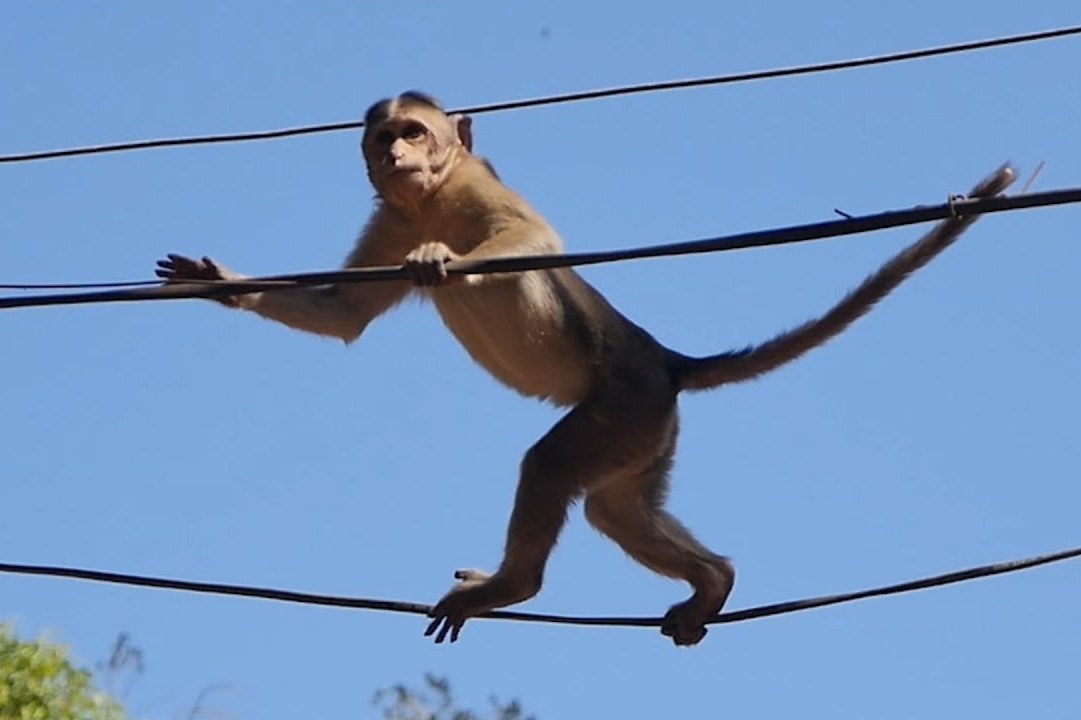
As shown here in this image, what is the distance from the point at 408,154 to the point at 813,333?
1.98 meters

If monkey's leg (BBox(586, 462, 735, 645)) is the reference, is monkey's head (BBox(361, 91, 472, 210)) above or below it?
above

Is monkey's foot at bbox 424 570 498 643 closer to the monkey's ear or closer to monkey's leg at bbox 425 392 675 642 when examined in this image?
monkey's leg at bbox 425 392 675 642

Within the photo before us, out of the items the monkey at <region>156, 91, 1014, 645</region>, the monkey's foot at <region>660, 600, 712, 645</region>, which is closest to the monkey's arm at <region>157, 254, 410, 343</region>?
the monkey at <region>156, 91, 1014, 645</region>

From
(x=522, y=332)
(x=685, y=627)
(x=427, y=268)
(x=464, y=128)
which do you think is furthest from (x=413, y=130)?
(x=427, y=268)

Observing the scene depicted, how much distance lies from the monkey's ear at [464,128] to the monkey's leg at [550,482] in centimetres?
154

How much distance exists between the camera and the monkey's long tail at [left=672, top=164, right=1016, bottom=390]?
31.6ft

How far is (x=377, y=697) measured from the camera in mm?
27125

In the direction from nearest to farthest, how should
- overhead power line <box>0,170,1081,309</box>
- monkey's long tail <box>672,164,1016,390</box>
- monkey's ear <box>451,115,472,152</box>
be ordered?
overhead power line <box>0,170,1081,309</box>
monkey's long tail <box>672,164,1016,390</box>
monkey's ear <box>451,115,472,152</box>

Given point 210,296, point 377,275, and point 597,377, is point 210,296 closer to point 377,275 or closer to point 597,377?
point 377,275

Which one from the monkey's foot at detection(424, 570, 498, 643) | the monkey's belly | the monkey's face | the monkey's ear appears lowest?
the monkey's foot at detection(424, 570, 498, 643)

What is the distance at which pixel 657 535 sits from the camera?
10.7m

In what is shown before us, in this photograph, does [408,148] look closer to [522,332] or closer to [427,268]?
[522,332]

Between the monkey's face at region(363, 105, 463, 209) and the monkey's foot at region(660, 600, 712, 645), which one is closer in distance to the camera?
the monkey's foot at region(660, 600, 712, 645)

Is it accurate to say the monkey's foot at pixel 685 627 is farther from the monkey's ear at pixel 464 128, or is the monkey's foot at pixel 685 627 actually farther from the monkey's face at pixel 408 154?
the monkey's ear at pixel 464 128
